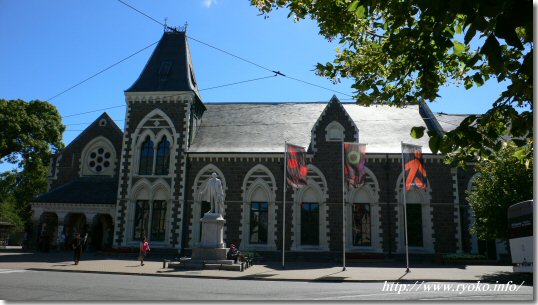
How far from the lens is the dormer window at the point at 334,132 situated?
1075 inches

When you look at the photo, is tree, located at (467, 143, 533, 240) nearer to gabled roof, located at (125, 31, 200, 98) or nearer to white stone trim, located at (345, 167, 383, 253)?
white stone trim, located at (345, 167, 383, 253)

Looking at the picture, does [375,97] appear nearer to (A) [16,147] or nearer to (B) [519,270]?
(B) [519,270]

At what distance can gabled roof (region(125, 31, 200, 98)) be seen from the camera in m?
29.7

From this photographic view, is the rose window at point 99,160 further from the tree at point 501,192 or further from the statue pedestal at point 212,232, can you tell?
the tree at point 501,192

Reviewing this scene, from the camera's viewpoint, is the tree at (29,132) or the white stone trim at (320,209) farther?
the tree at (29,132)

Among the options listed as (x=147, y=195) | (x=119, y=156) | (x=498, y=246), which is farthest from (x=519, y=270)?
(x=119, y=156)

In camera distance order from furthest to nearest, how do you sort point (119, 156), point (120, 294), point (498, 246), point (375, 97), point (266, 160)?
1. point (119, 156)
2. point (266, 160)
3. point (498, 246)
4. point (120, 294)
5. point (375, 97)

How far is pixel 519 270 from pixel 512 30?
1464 centimetres

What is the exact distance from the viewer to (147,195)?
91.7 ft

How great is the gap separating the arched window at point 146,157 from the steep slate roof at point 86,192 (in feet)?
9.04

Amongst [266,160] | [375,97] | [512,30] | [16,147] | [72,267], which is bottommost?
[72,267]

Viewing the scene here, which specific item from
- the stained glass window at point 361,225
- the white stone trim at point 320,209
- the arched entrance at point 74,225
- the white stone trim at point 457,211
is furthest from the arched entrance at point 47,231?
the white stone trim at point 457,211

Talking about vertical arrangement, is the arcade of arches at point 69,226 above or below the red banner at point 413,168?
below

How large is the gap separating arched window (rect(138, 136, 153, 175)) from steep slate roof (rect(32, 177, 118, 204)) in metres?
2.75
